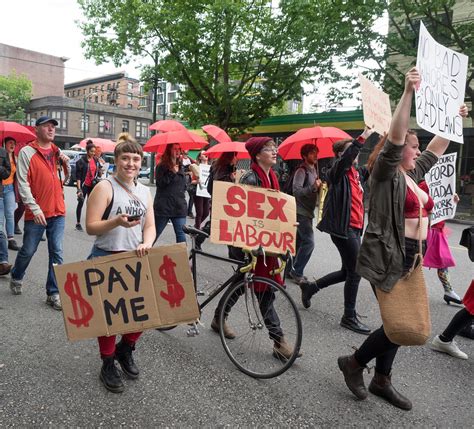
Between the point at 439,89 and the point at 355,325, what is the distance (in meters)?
2.28

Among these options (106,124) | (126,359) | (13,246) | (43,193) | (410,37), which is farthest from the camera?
(106,124)

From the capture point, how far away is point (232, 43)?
65.1 ft

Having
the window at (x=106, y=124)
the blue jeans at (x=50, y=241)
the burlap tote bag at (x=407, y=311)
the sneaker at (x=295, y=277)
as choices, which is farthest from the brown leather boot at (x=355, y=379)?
the window at (x=106, y=124)

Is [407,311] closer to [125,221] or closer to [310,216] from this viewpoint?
[125,221]

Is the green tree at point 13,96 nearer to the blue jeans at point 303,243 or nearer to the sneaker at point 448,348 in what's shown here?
the blue jeans at point 303,243

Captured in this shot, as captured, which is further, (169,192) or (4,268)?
(169,192)

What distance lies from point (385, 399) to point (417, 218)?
4.16ft

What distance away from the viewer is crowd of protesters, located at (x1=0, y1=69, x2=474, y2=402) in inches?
108

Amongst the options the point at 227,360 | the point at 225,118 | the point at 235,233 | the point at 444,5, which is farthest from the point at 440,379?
the point at 225,118

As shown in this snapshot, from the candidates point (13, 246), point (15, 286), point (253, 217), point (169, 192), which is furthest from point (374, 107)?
point (13, 246)

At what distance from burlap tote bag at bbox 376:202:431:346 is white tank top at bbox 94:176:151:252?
1.72 meters

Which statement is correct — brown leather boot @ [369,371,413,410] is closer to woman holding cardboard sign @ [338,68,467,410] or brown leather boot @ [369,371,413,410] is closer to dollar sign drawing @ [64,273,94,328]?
woman holding cardboard sign @ [338,68,467,410]

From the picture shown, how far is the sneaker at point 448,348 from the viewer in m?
3.73

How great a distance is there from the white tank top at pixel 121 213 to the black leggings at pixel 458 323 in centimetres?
272
